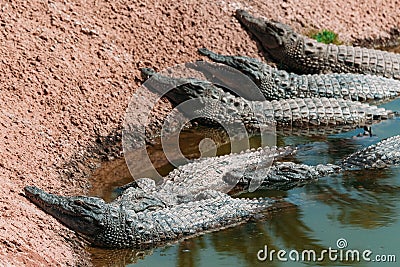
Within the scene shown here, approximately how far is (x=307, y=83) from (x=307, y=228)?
4189 mm

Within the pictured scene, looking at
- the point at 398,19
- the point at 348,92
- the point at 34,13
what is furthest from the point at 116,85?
the point at 398,19

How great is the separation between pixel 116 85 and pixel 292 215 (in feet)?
11.4

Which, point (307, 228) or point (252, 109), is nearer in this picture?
point (307, 228)

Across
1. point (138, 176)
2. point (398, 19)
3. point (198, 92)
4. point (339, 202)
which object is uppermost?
point (398, 19)

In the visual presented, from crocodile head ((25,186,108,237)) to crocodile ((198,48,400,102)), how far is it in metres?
4.35

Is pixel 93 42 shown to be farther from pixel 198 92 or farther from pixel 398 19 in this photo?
pixel 398 19

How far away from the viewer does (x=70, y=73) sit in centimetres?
1079

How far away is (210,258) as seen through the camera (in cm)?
787
